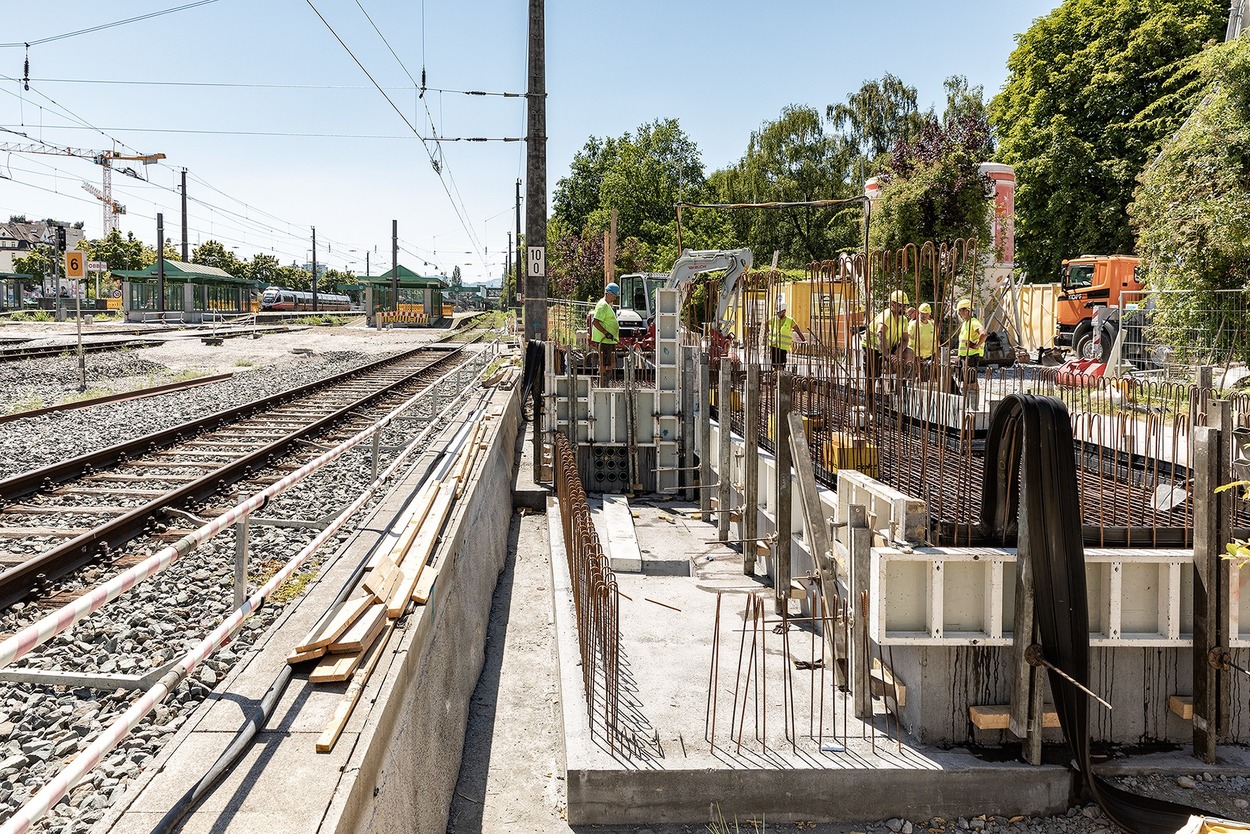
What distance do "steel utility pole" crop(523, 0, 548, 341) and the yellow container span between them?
28.5 ft

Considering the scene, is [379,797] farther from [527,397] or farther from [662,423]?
[527,397]

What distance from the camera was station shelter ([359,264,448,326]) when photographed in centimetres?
5247

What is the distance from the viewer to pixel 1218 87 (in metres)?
15.5

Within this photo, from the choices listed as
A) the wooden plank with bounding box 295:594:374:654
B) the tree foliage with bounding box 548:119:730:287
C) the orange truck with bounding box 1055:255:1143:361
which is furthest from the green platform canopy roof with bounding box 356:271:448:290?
the wooden plank with bounding box 295:594:374:654

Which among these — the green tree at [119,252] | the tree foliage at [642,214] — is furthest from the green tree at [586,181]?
the green tree at [119,252]

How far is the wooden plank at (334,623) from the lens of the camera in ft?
13.8

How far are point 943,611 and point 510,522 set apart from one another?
7.45m

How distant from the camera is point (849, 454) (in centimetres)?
792

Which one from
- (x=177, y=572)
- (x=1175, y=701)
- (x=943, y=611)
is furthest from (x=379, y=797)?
(x=1175, y=701)

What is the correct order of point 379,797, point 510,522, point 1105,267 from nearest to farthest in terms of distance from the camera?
point 379,797, point 510,522, point 1105,267

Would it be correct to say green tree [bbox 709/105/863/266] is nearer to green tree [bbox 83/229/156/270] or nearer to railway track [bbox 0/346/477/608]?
railway track [bbox 0/346/477/608]

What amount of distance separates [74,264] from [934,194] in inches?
817

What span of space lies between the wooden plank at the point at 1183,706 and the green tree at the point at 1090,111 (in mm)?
31408

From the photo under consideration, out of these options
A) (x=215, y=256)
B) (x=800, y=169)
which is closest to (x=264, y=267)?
(x=215, y=256)
